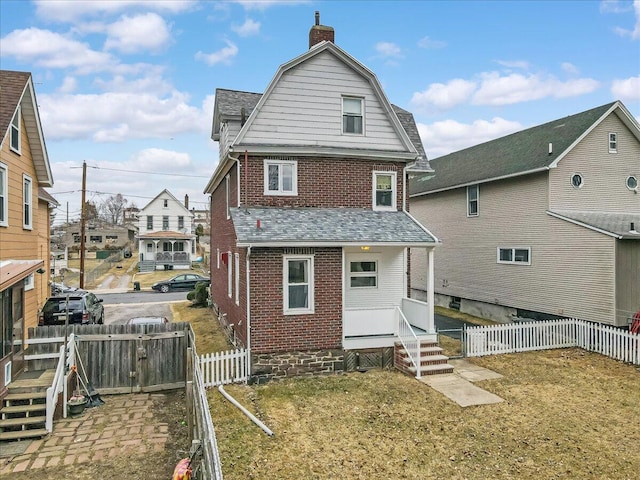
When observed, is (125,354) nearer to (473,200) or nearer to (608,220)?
(473,200)

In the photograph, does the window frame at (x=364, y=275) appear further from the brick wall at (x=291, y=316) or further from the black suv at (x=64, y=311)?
the black suv at (x=64, y=311)

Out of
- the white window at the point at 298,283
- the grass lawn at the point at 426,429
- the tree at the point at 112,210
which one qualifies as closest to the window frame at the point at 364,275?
the white window at the point at 298,283

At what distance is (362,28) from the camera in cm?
→ 1759

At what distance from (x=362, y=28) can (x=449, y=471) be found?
54.6 feet

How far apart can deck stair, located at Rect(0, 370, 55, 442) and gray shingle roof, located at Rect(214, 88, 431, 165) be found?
A: 436 inches

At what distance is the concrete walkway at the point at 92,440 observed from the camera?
25.8ft

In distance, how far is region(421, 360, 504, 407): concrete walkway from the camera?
1062cm

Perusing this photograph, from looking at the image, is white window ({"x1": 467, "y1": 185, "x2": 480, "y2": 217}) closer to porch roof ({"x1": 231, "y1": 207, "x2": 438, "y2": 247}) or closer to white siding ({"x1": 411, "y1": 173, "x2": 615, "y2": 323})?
white siding ({"x1": 411, "y1": 173, "x2": 615, "y2": 323})

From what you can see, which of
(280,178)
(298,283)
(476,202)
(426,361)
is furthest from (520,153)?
(298,283)

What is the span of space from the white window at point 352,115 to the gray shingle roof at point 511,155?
8.87 m

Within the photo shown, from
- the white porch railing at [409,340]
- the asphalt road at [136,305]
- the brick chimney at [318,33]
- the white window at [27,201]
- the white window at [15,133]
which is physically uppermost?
the brick chimney at [318,33]

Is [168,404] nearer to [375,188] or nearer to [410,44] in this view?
[375,188]

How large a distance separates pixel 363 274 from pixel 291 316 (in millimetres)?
3546

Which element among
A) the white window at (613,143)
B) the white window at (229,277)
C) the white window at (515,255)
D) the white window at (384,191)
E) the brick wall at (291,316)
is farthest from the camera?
the white window at (515,255)
